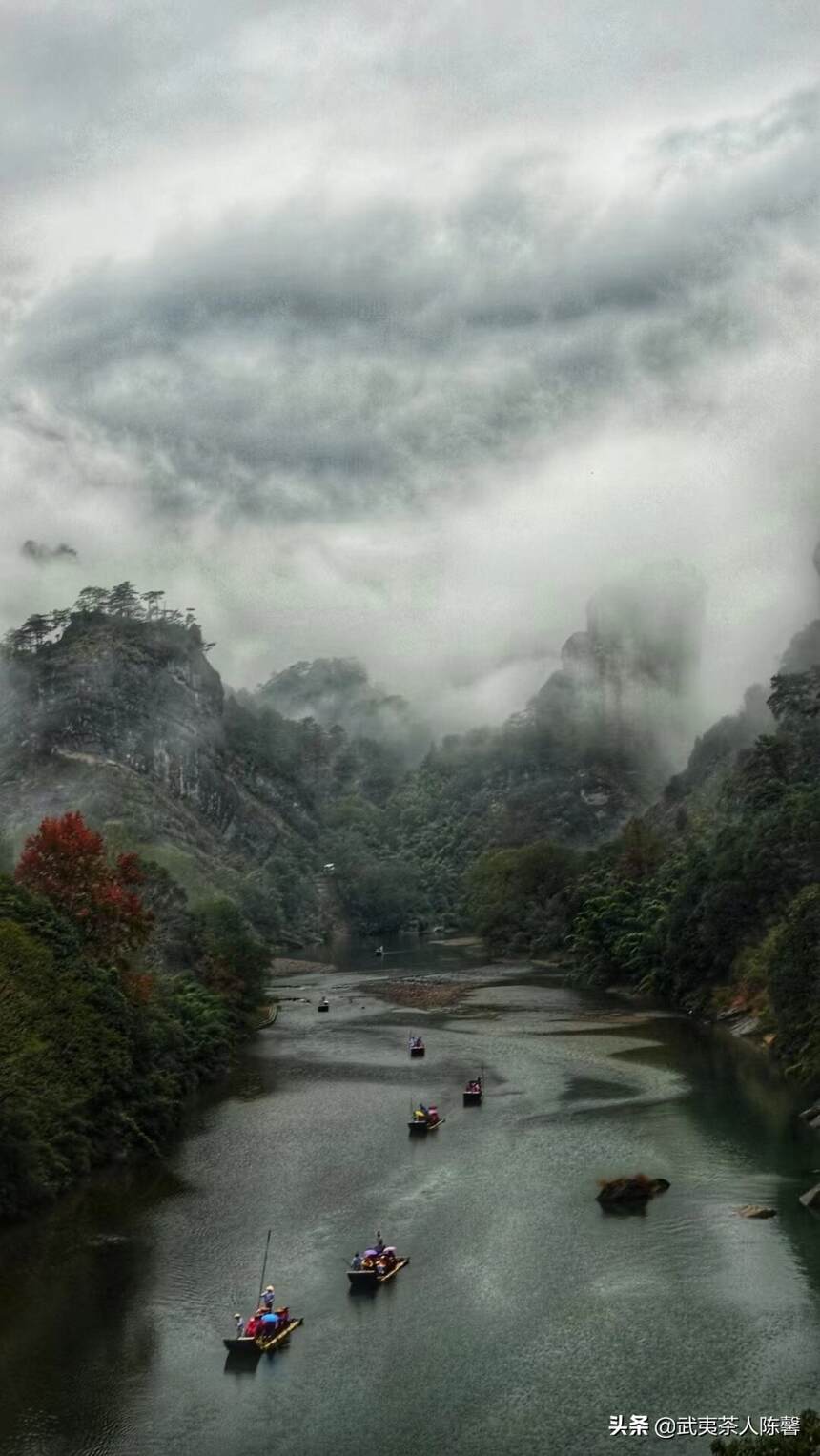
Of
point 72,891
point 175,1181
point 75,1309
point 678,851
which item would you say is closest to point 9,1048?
point 175,1181

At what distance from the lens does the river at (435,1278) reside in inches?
1577

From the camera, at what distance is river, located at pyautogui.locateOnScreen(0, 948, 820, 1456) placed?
40.1m

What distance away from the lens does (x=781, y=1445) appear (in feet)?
104

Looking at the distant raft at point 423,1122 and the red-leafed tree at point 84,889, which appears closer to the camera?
the distant raft at point 423,1122

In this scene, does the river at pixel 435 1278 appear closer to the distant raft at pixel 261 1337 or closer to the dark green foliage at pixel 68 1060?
the distant raft at pixel 261 1337

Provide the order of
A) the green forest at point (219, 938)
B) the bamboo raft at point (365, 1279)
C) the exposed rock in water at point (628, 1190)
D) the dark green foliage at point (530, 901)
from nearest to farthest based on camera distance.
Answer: the bamboo raft at point (365, 1279) < the exposed rock in water at point (628, 1190) < the green forest at point (219, 938) < the dark green foliage at point (530, 901)

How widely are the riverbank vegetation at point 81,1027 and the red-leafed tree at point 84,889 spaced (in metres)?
0.08

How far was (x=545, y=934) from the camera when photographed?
575 ft

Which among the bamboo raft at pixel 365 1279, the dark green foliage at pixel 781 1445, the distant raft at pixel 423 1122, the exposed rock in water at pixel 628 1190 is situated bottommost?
the bamboo raft at pixel 365 1279

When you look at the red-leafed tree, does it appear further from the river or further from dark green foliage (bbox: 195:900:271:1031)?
dark green foliage (bbox: 195:900:271:1031)

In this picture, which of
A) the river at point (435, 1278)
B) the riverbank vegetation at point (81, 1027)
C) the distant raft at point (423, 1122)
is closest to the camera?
the river at point (435, 1278)

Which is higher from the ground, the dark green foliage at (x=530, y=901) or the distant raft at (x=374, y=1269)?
the dark green foliage at (x=530, y=901)

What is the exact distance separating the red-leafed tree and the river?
11.5 meters

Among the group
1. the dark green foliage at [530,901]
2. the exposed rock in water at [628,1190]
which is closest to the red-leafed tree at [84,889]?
the exposed rock in water at [628,1190]
